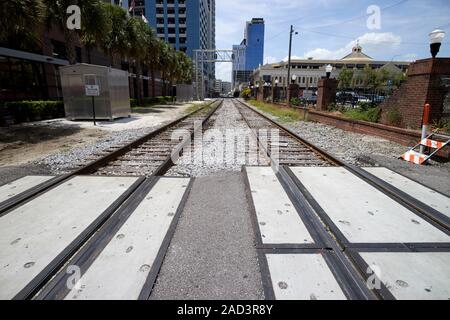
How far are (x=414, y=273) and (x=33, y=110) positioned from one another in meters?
18.6

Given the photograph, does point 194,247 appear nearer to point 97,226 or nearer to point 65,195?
point 97,226

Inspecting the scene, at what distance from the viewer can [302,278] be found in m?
2.20

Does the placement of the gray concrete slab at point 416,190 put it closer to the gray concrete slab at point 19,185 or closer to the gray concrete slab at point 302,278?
the gray concrete slab at point 302,278

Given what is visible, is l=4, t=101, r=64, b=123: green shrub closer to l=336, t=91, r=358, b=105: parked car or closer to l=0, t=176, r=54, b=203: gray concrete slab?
l=0, t=176, r=54, b=203: gray concrete slab

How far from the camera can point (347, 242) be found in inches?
108

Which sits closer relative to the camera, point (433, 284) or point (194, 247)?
point (433, 284)

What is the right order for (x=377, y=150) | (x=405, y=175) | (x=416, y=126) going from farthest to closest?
(x=416, y=126) → (x=377, y=150) → (x=405, y=175)

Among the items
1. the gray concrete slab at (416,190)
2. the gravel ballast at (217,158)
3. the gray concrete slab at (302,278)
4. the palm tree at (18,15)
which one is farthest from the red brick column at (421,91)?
the palm tree at (18,15)

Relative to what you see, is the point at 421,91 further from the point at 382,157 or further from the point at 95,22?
the point at 95,22

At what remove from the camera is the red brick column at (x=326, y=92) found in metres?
16.5

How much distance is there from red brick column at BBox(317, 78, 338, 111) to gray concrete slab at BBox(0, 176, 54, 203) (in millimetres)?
16151

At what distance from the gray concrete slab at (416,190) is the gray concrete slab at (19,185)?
638 centimetres
